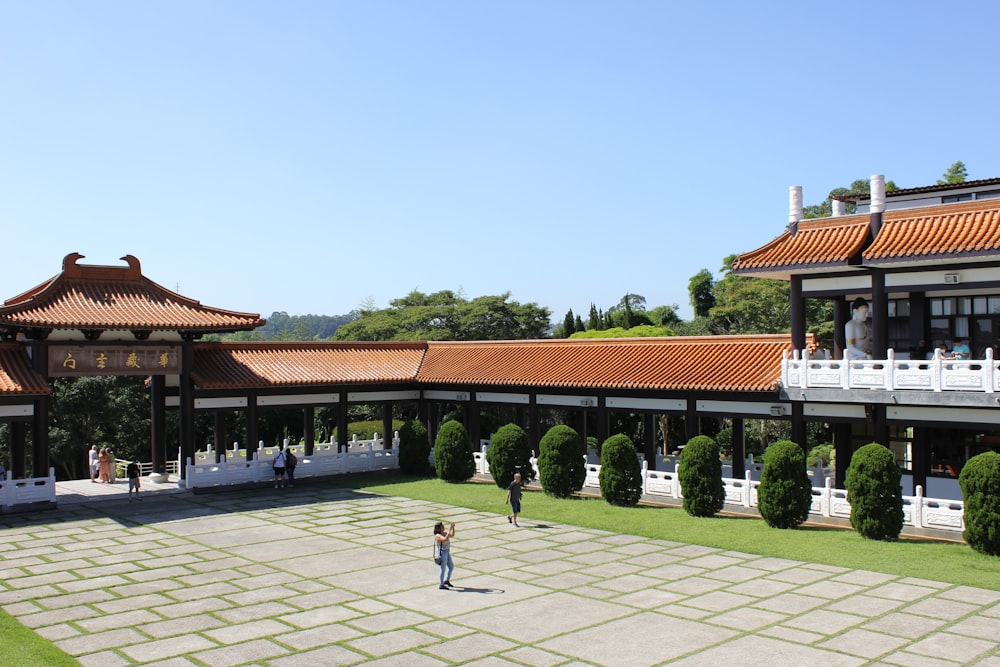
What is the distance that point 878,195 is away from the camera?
20641 mm

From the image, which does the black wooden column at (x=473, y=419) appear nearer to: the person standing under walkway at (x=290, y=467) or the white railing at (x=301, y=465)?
the white railing at (x=301, y=465)

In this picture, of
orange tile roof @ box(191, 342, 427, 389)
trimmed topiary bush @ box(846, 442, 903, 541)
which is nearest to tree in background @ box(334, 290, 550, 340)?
orange tile roof @ box(191, 342, 427, 389)

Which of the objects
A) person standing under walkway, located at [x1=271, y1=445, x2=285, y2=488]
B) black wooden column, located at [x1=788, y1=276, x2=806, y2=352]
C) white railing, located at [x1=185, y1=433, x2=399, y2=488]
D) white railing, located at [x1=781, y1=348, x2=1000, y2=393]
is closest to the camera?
→ white railing, located at [x1=781, y1=348, x2=1000, y2=393]

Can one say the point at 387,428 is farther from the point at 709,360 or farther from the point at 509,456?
the point at 709,360

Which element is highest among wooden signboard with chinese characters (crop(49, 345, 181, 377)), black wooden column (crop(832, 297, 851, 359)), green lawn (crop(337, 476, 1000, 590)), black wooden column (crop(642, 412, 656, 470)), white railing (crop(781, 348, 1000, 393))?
black wooden column (crop(832, 297, 851, 359))

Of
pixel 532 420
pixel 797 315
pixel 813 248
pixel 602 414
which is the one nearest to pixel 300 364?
pixel 532 420

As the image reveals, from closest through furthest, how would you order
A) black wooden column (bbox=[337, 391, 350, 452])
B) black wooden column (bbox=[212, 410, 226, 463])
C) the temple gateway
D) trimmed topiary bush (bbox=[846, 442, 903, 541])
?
trimmed topiary bush (bbox=[846, 442, 903, 541])
the temple gateway
black wooden column (bbox=[212, 410, 226, 463])
black wooden column (bbox=[337, 391, 350, 452])

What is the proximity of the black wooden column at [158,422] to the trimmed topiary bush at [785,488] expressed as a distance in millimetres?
16693

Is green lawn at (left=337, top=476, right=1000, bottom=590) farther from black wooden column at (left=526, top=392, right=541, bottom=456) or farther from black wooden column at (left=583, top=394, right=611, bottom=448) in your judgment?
black wooden column at (left=526, top=392, right=541, bottom=456)

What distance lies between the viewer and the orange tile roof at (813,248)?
66.0ft

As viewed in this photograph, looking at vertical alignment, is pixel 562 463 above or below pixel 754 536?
above

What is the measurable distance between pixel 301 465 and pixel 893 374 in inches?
637

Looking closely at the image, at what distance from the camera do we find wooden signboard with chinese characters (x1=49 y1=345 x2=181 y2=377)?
23.1 meters

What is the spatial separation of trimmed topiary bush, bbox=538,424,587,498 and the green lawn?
1.13 ft
